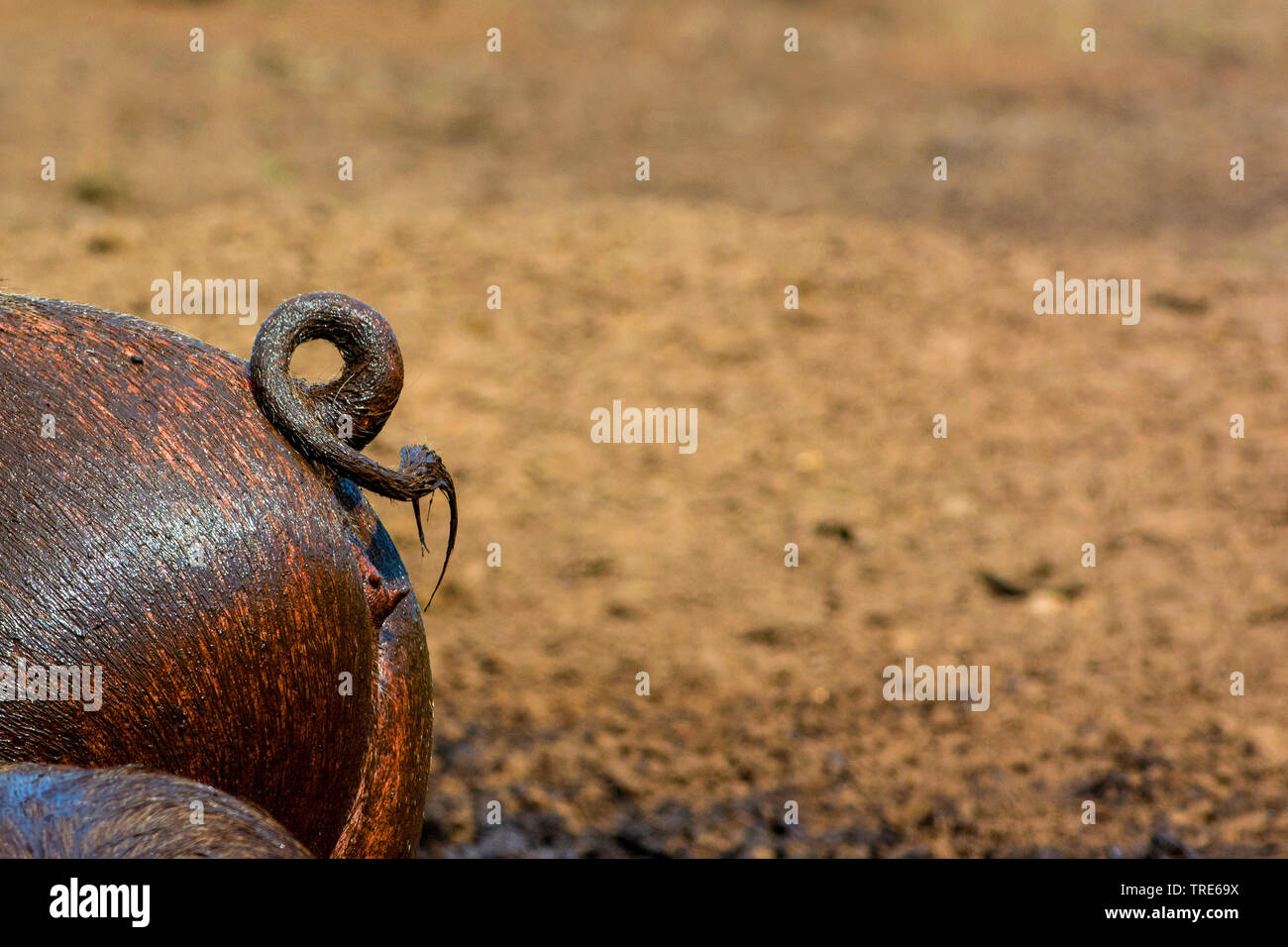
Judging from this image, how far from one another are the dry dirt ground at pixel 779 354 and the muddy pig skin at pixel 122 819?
232 centimetres

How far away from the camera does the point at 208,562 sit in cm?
220

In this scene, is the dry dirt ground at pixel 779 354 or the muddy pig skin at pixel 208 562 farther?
the dry dirt ground at pixel 779 354

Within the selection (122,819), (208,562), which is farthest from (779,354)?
(122,819)

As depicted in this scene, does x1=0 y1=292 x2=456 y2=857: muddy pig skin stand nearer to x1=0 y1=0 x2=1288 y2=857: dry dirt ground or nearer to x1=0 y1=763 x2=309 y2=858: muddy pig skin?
x1=0 y1=763 x2=309 y2=858: muddy pig skin

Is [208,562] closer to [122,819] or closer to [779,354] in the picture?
[122,819]

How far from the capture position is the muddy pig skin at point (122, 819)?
5.85 feet

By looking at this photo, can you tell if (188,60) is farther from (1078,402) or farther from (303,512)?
(303,512)

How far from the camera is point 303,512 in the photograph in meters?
2.31

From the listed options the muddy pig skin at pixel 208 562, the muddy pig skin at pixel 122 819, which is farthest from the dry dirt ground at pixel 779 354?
the muddy pig skin at pixel 122 819

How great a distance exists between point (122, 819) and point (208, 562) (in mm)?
488

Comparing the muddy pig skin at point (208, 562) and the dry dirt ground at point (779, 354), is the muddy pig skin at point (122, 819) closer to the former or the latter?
the muddy pig skin at point (208, 562)

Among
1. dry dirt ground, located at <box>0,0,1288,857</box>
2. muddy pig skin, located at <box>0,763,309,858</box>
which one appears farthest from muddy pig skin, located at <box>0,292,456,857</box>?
dry dirt ground, located at <box>0,0,1288,857</box>

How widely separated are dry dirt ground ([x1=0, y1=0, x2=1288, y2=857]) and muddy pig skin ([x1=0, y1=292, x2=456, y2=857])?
6.39 feet
